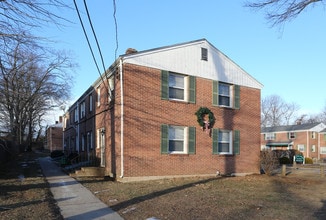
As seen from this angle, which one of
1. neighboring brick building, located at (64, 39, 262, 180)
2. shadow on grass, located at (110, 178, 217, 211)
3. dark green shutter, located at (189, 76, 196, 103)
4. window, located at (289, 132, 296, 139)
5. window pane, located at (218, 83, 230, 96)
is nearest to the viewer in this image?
shadow on grass, located at (110, 178, 217, 211)

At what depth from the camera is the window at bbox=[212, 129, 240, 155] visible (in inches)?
695

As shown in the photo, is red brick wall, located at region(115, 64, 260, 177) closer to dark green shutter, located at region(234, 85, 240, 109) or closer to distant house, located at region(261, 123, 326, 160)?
dark green shutter, located at region(234, 85, 240, 109)

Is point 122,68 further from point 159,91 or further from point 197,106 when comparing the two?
point 197,106

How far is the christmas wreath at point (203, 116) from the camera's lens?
1634 cm

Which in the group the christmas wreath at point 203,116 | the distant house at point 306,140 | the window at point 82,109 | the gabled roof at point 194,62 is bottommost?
the distant house at point 306,140

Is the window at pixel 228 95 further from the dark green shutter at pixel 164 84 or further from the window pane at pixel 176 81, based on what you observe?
the dark green shutter at pixel 164 84

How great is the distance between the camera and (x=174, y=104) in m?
15.6

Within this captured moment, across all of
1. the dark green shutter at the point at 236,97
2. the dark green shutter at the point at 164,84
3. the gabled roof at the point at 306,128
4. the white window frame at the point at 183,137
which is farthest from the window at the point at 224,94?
the gabled roof at the point at 306,128

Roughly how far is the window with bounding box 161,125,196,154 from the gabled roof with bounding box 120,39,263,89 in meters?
2.90

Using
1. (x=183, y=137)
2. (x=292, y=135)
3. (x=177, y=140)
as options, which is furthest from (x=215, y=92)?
(x=292, y=135)

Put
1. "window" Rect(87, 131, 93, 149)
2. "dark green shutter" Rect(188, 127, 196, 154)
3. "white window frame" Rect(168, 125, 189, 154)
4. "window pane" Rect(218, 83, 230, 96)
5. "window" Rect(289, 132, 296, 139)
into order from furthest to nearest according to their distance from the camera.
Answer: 1. "window" Rect(289, 132, 296, 139)
2. "window" Rect(87, 131, 93, 149)
3. "window pane" Rect(218, 83, 230, 96)
4. "dark green shutter" Rect(188, 127, 196, 154)
5. "white window frame" Rect(168, 125, 189, 154)

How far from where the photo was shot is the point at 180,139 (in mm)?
15961

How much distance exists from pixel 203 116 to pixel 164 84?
2847mm

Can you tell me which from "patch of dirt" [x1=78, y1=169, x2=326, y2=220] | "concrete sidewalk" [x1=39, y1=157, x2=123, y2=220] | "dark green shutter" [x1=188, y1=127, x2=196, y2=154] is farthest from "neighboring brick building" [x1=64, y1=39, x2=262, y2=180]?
"concrete sidewalk" [x1=39, y1=157, x2=123, y2=220]
